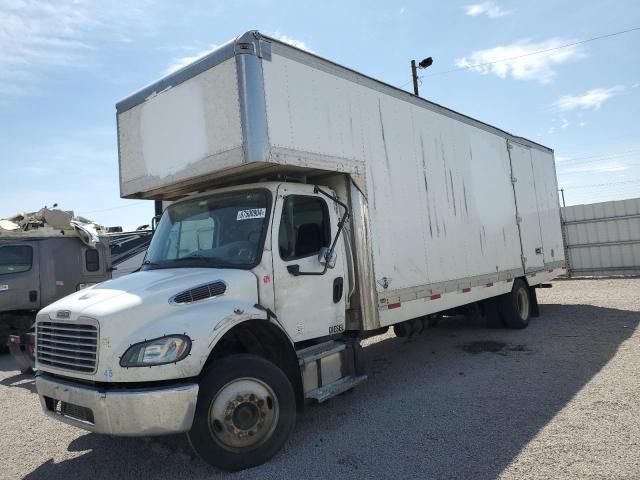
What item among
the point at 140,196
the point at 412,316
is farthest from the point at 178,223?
the point at 412,316

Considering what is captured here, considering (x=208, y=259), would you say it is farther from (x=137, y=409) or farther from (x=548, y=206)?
(x=548, y=206)

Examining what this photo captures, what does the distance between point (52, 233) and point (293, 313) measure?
8779 millimetres

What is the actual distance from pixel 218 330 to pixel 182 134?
7.27 ft

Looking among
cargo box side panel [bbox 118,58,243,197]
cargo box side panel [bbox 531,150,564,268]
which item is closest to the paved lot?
cargo box side panel [bbox 118,58,243,197]

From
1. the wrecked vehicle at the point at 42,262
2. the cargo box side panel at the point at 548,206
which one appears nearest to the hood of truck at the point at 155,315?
the wrecked vehicle at the point at 42,262

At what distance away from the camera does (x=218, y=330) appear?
383 cm

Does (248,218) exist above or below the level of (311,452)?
above

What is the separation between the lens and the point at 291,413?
4.16 metres

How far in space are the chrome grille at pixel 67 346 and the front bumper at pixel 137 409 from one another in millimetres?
215

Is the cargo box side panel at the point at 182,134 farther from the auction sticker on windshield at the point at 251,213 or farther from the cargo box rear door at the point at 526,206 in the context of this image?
the cargo box rear door at the point at 526,206

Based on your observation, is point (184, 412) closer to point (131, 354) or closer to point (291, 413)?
point (131, 354)

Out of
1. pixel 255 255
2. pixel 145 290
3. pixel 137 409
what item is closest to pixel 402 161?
pixel 255 255

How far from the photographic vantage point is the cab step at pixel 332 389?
4574 mm

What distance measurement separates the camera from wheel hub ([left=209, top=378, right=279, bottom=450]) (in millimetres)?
3791
